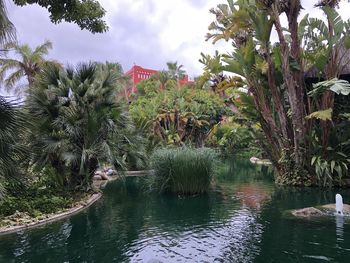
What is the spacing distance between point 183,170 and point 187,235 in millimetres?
5202

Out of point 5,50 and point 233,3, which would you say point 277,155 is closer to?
point 233,3

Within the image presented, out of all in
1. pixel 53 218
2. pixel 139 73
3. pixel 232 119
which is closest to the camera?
pixel 53 218

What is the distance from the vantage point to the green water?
732cm

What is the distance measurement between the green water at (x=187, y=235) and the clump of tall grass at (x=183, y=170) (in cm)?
79

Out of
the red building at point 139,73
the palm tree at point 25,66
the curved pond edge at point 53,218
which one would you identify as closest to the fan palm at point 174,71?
the red building at point 139,73

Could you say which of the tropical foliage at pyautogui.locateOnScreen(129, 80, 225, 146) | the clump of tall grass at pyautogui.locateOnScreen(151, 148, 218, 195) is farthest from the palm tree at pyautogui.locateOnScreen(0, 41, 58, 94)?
the clump of tall grass at pyautogui.locateOnScreen(151, 148, 218, 195)

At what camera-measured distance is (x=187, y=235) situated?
880 cm

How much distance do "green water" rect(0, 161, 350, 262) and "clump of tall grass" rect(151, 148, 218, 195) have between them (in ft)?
2.60

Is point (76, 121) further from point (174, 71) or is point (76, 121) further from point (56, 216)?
point (174, 71)

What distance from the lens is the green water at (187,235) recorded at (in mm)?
7316

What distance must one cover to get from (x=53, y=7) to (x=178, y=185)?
10179mm

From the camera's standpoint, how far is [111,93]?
14.7 metres

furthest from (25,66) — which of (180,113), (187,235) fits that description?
(187,235)

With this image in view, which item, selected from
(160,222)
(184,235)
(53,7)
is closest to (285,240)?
(184,235)
